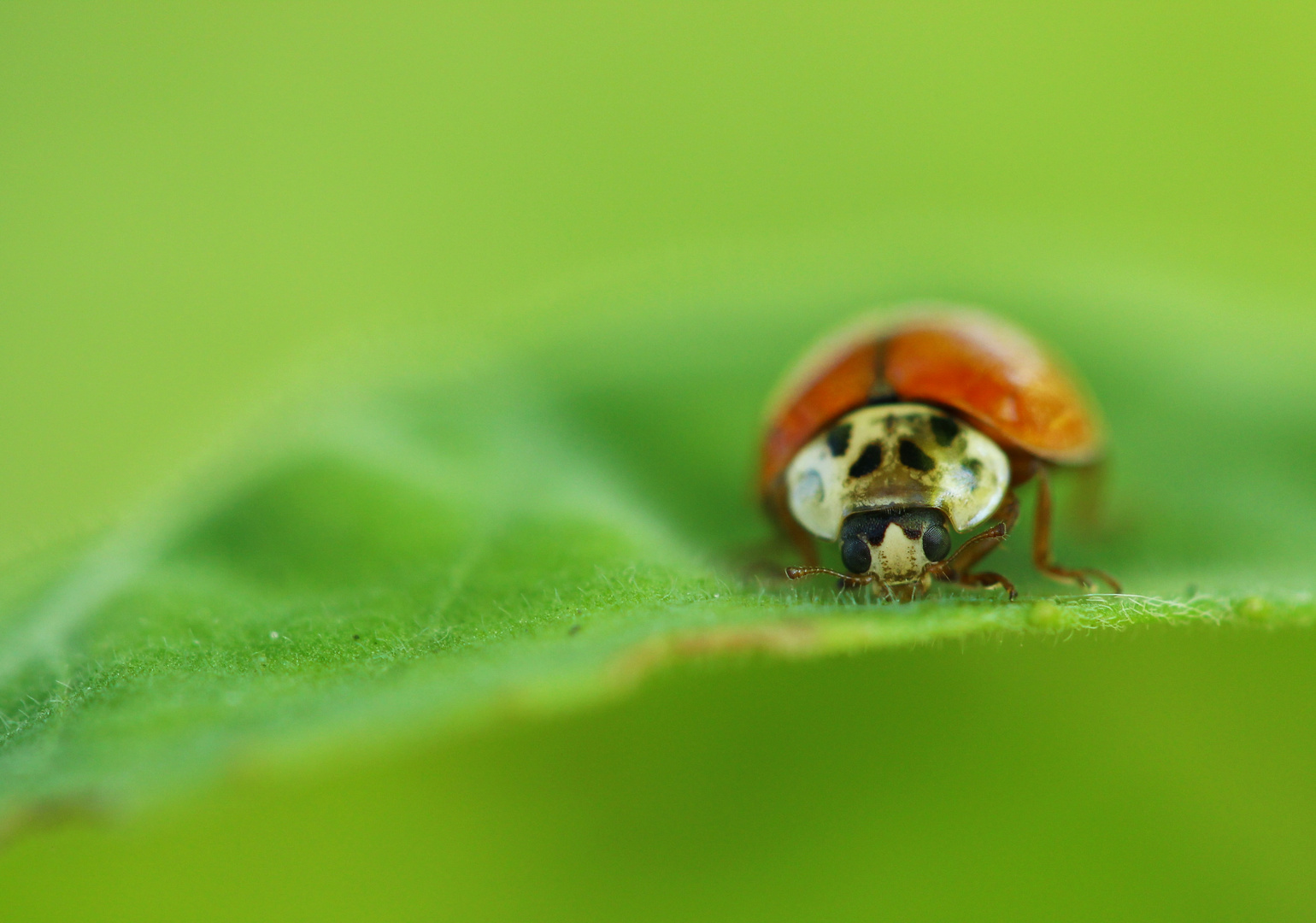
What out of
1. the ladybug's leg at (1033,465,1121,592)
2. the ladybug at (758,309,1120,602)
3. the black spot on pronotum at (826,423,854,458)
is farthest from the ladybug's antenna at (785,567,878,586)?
the ladybug's leg at (1033,465,1121,592)

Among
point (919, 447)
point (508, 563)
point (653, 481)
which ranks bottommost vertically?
point (508, 563)

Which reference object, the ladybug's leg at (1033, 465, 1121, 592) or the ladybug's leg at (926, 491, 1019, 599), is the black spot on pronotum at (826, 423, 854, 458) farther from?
the ladybug's leg at (1033, 465, 1121, 592)

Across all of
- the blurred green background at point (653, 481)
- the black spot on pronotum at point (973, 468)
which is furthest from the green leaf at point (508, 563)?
the black spot on pronotum at point (973, 468)

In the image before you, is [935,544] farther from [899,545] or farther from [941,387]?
[941,387]

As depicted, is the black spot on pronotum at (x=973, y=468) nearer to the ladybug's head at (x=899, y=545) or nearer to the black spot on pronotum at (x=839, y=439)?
the ladybug's head at (x=899, y=545)

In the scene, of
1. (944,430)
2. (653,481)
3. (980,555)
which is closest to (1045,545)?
(980,555)
